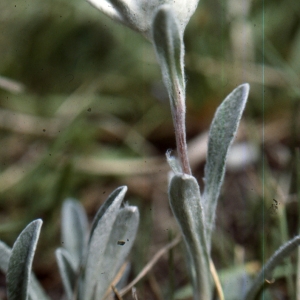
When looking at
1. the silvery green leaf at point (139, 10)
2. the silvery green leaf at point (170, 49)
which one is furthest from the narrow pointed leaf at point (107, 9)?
the silvery green leaf at point (170, 49)

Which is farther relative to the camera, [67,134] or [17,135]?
[17,135]

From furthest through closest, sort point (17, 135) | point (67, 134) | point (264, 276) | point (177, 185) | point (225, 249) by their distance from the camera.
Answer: point (17, 135)
point (67, 134)
point (225, 249)
point (264, 276)
point (177, 185)

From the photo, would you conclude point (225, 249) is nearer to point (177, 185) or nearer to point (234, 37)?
point (177, 185)

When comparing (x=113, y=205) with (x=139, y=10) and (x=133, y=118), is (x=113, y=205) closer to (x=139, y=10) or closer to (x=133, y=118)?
(x=139, y=10)

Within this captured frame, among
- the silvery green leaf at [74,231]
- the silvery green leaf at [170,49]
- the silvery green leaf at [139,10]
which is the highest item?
the silvery green leaf at [139,10]

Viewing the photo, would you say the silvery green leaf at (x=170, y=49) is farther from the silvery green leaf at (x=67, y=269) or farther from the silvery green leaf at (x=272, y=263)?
the silvery green leaf at (x=67, y=269)

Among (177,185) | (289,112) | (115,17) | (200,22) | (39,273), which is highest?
(115,17)

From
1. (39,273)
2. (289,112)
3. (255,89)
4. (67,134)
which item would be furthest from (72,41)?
(39,273)
